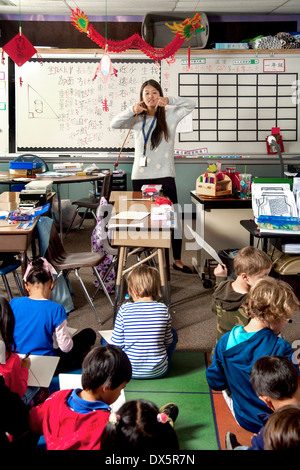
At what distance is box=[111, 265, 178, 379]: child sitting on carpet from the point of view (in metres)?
2.52

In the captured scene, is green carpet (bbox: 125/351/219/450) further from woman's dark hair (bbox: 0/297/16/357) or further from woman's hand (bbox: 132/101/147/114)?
woman's hand (bbox: 132/101/147/114)

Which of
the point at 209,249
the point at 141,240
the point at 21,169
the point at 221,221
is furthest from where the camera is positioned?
the point at 21,169

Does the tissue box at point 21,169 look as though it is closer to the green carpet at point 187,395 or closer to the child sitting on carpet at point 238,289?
the green carpet at point 187,395

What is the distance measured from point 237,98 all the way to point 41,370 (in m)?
5.14

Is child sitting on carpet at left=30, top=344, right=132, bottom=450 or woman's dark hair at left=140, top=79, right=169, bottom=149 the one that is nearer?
child sitting on carpet at left=30, top=344, right=132, bottom=450

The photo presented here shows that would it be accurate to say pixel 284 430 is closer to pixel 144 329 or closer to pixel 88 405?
pixel 88 405

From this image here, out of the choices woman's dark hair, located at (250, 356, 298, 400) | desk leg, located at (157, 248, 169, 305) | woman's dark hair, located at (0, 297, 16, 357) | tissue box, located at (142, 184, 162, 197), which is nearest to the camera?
woman's dark hair, located at (250, 356, 298, 400)

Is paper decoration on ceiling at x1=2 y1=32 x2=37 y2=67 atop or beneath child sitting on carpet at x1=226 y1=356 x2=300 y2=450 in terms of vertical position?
atop

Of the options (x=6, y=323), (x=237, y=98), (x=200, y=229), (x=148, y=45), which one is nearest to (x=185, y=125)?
(x=237, y=98)

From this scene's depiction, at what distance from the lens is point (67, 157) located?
21.8ft

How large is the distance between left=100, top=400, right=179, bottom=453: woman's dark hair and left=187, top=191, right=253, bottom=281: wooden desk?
9.82ft

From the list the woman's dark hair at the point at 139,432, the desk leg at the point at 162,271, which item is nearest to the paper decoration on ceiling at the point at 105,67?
the desk leg at the point at 162,271

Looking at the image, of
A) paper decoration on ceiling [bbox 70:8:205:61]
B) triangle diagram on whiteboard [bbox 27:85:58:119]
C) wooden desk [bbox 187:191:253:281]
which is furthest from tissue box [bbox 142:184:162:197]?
triangle diagram on whiteboard [bbox 27:85:58:119]

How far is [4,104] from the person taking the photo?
6602 millimetres
